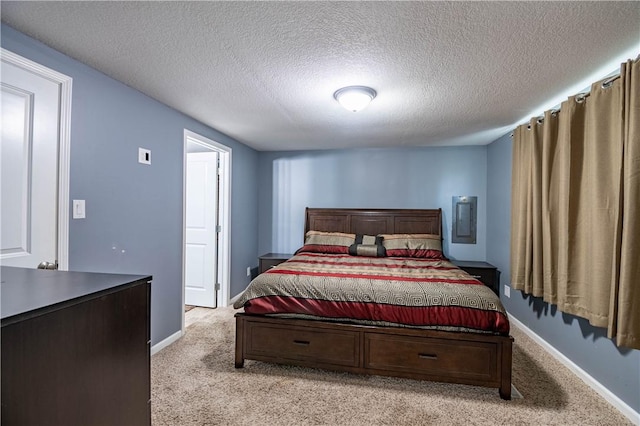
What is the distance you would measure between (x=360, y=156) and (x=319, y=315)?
291 centimetres

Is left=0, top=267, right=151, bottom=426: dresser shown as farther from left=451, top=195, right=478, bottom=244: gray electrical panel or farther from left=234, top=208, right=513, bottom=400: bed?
left=451, top=195, right=478, bottom=244: gray electrical panel

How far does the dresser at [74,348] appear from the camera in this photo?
2.41 ft

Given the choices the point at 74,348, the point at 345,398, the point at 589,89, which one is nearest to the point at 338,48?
the point at 74,348

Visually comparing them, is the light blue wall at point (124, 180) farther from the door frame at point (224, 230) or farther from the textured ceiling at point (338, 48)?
the door frame at point (224, 230)

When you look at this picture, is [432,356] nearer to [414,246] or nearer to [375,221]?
[414,246]

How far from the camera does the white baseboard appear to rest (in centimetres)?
263

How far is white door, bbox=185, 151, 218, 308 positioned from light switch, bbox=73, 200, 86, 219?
72.6 inches

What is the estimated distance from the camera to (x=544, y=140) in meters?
2.58

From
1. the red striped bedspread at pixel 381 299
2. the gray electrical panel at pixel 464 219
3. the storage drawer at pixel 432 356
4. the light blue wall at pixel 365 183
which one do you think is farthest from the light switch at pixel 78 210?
the gray electrical panel at pixel 464 219

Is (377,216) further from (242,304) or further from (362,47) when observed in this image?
(362,47)

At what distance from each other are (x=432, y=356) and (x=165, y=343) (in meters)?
2.32

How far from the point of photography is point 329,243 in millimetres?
4148

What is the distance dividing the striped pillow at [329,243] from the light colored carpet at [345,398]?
185 centimetres

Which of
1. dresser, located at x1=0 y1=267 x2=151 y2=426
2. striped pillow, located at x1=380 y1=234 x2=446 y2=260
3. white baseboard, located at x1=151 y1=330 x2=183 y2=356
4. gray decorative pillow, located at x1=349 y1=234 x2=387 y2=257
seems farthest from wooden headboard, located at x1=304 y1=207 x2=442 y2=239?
dresser, located at x1=0 y1=267 x2=151 y2=426
